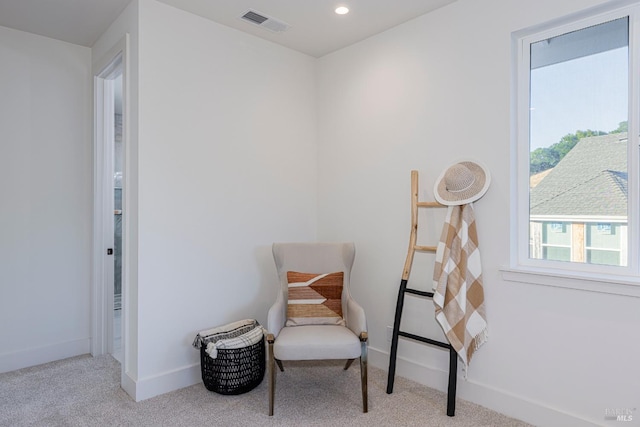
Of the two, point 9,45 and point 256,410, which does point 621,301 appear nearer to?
point 256,410

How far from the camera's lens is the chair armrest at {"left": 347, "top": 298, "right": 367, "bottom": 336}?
2611mm

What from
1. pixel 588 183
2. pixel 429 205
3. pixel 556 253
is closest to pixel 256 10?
pixel 429 205

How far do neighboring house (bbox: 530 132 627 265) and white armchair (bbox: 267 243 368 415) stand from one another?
4.02 ft

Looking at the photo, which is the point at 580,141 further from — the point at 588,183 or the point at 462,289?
the point at 462,289

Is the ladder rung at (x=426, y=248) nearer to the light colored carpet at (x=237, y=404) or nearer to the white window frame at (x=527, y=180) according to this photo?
the white window frame at (x=527, y=180)

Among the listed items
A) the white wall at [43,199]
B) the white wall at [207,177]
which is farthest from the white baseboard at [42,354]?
the white wall at [207,177]

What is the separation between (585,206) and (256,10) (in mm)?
2422

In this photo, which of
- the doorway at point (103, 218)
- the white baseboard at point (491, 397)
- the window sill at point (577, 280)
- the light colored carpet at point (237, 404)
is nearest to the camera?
the window sill at point (577, 280)

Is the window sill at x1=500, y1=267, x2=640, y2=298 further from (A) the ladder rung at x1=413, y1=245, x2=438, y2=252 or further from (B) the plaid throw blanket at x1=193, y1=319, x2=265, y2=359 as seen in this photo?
(B) the plaid throw blanket at x1=193, y1=319, x2=265, y2=359

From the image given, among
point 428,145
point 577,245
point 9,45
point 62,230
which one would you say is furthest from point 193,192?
point 577,245

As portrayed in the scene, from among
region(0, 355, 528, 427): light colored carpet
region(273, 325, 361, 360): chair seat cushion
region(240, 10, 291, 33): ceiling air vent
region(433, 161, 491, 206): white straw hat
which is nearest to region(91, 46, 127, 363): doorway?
region(0, 355, 528, 427): light colored carpet

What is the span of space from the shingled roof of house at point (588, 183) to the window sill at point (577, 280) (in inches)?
13.4

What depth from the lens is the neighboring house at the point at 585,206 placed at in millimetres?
2105

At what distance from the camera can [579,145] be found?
2250 mm
